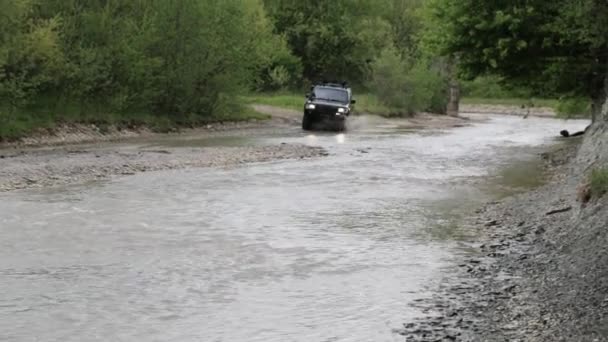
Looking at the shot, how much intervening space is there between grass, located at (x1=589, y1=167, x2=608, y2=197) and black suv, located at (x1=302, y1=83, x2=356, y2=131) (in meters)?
26.5

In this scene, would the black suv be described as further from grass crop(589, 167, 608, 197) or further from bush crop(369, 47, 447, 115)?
grass crop(589, 167, 608, 197)

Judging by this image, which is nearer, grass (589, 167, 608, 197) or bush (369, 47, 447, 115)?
grass (589, 167, 608, 197)

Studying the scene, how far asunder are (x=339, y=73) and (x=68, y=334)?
221 feet

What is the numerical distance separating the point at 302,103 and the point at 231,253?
147 ft

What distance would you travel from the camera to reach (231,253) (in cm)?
1248

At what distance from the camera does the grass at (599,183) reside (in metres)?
13.0

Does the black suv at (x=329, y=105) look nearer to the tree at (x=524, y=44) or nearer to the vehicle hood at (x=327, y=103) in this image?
the vehicle hood at (x=327, y=103)

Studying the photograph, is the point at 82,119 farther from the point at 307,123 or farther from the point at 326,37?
the point at 326,37

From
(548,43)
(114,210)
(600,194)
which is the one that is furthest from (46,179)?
(548,43)

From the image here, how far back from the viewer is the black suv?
1582 inches

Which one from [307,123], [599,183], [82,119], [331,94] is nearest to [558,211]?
[599,183]

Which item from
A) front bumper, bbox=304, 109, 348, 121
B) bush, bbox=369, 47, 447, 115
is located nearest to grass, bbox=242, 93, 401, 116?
bush, bbox=369, 47, 447, 115

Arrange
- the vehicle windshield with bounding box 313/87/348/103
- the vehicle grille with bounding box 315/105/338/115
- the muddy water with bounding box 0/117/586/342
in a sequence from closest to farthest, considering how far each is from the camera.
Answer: the muddy water with bounding box 0/117/586/342 < the vehicle grille with bounding box 315/105/338/115 < the vehicle windshield with bounding box 313/87/348/103

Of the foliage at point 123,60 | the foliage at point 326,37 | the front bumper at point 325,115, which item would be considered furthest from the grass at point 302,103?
the foliage at point 123,60
